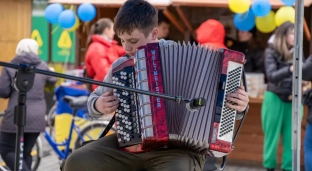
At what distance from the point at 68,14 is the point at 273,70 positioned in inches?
101

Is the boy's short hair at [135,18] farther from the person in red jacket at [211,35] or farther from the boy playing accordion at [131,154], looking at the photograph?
the person in red jacket at [211,35]

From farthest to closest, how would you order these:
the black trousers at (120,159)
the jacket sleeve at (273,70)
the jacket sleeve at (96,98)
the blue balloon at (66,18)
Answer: the blue balloon at (66,18) < the jacket sleeve at (273,70) < the jacket sleeve at (96,98) < the black trousers at (120,159)

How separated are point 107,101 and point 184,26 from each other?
4780 millimetres

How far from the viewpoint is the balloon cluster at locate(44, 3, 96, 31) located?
23.9ft

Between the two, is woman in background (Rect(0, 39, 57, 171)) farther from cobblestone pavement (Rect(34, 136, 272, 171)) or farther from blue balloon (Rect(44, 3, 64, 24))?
blue balloon (Rect(44, 3, 64, 24))

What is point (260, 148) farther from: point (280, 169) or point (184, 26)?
point (184, 26)

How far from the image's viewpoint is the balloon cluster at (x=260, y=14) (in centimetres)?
663

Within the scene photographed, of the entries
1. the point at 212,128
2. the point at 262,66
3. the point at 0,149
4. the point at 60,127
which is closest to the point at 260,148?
the point at 262,66

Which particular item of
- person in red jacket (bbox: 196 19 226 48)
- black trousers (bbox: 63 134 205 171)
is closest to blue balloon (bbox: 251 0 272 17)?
person in red jacket (bbox: 196 19 226 48)

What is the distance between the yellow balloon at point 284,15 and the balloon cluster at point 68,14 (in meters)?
2.20


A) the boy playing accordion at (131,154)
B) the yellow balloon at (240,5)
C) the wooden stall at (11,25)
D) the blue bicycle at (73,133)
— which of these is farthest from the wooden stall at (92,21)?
the boy playing accordion at (131,154)

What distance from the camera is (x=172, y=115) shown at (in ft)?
10.8

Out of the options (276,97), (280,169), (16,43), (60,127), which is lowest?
(280,169)

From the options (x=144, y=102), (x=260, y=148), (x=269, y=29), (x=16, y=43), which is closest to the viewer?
(x=144, y=102)
